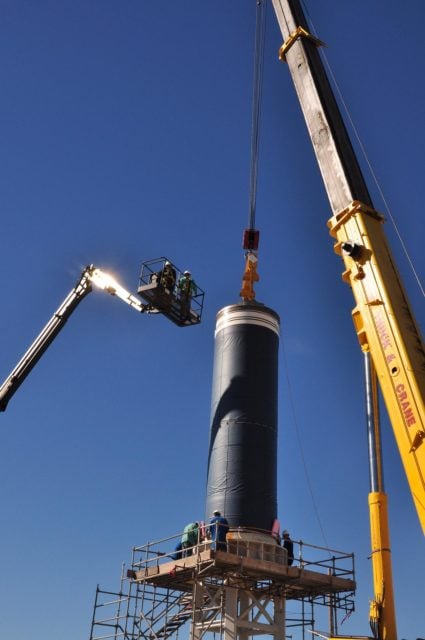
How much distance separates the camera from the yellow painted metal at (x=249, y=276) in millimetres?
30734

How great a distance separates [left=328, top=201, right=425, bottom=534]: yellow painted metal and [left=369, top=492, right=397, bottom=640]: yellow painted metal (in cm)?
527

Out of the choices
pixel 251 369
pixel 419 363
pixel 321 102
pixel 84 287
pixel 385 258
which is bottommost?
pixel 419 363

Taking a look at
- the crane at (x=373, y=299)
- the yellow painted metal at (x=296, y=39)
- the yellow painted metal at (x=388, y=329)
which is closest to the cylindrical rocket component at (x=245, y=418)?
the crane at (x=373, y=299)

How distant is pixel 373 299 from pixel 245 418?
1400 centimetres

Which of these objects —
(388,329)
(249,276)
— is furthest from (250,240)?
(388,329)

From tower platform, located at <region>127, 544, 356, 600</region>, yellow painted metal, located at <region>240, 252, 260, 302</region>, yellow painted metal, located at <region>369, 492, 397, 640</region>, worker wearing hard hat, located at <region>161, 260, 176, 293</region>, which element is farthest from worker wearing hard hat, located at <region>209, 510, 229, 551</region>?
worker wearing hard hat, located at <region>161, 260, 176, 293</region>

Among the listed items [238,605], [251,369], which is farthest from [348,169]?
[238,605]

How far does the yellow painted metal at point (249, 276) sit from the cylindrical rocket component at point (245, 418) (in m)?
0.99

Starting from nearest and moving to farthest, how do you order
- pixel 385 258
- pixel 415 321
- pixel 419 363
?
pixel 419 363 → pixel 415 321 → pixel 385 258

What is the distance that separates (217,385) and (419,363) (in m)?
16.4

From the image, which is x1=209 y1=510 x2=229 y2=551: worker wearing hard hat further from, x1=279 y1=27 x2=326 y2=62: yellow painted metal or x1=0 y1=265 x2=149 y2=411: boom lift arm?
x1=279 y1=27 x2=326 y2=62: yellow painted metal

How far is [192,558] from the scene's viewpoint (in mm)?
23953

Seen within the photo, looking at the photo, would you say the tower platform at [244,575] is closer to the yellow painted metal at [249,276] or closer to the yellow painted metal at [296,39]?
the yellow painted metal at [249,276]

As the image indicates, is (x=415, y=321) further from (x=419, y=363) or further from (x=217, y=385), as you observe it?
(x=217, y=385)
